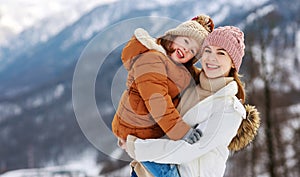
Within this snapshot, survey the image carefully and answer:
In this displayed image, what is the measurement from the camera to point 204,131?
2.01m

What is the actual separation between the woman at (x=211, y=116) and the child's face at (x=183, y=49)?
1.9 inches

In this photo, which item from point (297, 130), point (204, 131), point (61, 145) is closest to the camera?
point (204, 131)

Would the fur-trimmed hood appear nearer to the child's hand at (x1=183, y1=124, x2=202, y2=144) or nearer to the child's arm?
the child's arm

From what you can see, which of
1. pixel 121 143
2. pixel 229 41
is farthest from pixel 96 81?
pixel 229 41

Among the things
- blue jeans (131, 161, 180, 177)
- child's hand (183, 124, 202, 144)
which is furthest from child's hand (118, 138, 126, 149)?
child's hand (183, 124, 202, 144)

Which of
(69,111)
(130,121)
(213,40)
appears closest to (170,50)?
(213,40)

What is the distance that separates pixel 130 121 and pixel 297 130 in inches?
553

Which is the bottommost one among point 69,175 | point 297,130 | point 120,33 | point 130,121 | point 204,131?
point 204,131

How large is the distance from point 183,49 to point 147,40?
0.14m

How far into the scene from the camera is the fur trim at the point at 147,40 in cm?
202

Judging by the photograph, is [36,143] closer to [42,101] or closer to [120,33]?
[42,101]

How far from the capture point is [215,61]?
2.08m

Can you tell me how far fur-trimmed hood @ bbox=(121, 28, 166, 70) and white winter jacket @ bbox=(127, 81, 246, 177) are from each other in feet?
0.86

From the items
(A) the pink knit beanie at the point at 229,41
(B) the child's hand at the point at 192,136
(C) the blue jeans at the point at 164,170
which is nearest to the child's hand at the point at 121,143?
(C) the blue jeans at the point at 164,170
